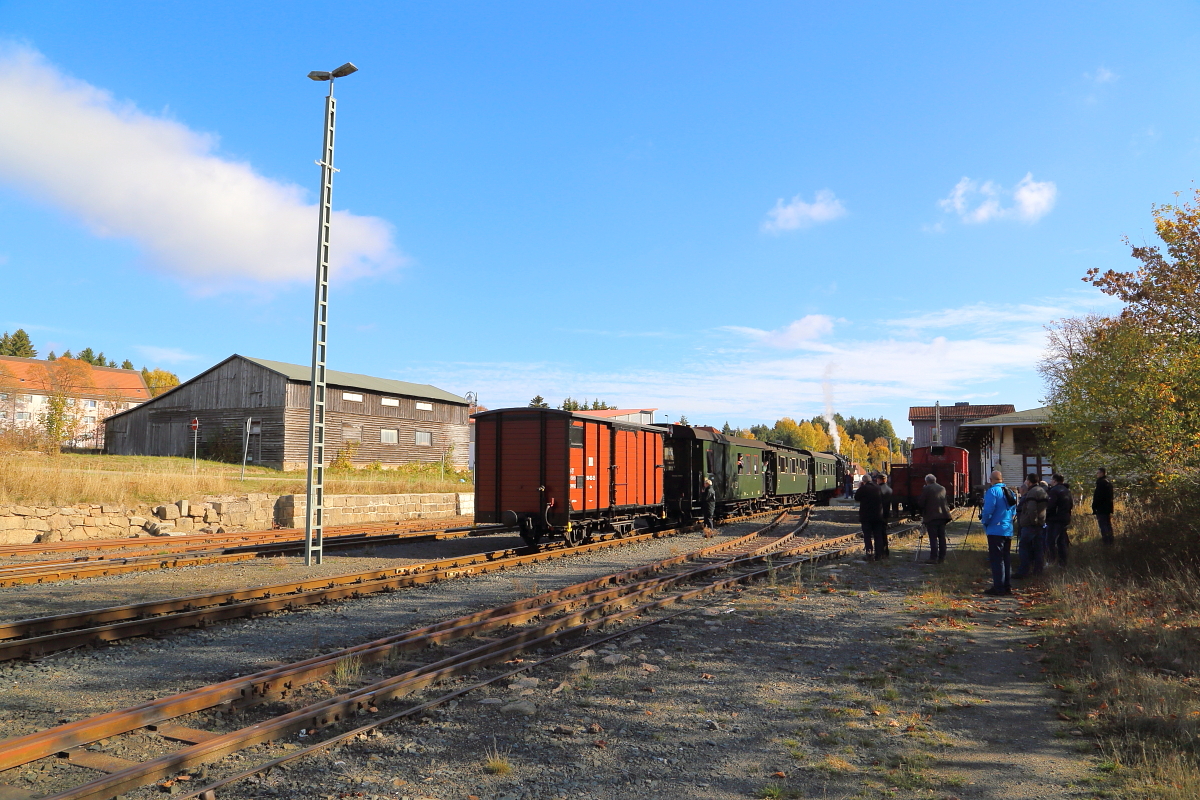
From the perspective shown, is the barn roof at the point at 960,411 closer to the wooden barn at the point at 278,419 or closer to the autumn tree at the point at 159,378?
the wooden barn at the point at 278,419

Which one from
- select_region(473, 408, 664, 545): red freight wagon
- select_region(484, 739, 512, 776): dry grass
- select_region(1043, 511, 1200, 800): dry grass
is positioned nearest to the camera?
select_region(484, 739, 512, 776): dry grass

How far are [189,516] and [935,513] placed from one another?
61.5ft

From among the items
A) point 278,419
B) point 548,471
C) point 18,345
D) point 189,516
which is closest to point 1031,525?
point 548,471

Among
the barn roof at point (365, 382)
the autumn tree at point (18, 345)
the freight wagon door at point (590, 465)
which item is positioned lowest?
the freight wagon door at point (590, 465)

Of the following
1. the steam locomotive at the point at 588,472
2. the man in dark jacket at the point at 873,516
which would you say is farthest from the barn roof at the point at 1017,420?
the man in dark jacket at the point at 873,516

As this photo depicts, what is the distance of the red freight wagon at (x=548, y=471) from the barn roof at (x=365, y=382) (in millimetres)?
23039

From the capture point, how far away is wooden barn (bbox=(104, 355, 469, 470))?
3975 cm

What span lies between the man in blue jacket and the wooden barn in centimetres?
3573

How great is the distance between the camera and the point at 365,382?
4562 cm

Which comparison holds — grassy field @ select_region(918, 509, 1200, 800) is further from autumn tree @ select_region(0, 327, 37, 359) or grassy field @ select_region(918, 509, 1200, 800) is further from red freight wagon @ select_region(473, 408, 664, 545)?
autumn tree @ select_region(0, 327, 37, 359)

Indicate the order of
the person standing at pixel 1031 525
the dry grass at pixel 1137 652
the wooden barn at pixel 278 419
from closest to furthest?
1. the dry grass at pixel 1137 652
2. the person standing at pixel 1031 525
3. the wooden barn at pixel 278 419

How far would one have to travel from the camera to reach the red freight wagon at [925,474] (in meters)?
26.2

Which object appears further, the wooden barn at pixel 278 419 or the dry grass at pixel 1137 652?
the wooden barn at pixel 278 419

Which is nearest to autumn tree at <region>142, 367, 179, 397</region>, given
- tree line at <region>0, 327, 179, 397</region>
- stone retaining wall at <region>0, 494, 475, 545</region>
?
tree line at <region>0, 327, 179, 397</region>
